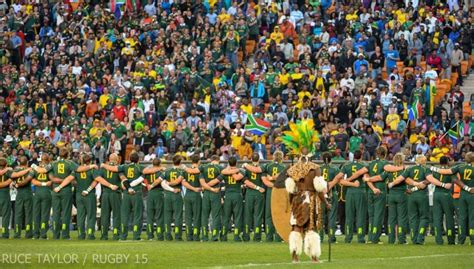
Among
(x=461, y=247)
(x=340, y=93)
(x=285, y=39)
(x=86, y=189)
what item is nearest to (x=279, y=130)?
(x=340, y=93)

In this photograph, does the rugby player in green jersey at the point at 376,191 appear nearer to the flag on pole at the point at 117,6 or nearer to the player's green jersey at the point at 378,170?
the player's green jersey at the point at 378,170

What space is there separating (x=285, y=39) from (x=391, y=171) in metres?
14.8

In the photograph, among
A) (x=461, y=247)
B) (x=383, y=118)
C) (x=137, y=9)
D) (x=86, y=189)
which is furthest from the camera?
(x=137, y=9)

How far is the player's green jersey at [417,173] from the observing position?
3105 cm

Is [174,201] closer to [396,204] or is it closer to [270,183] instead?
[270,183]

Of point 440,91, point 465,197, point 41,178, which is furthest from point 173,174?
point 440,91

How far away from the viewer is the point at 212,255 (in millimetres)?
27719

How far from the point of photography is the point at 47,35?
50531mm

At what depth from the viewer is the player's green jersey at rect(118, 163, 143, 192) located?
33125 mm

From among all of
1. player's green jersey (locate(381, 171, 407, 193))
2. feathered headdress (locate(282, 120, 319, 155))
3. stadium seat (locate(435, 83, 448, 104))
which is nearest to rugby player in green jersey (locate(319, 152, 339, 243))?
player's green jersey (locate(381, 171, 407, 193))

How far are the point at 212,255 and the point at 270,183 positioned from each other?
465 cm

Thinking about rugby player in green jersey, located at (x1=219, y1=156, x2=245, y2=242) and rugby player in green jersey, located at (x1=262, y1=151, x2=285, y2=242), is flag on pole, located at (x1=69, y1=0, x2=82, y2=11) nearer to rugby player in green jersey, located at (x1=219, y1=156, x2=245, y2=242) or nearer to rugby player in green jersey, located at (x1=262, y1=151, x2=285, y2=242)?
rugby player in green jersey, located at (x1=219, y1=156, x2=245, y2=242)

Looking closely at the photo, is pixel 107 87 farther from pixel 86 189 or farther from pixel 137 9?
pixel 86 189

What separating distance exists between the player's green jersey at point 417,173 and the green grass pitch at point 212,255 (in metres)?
1.46
